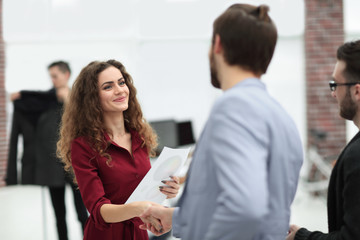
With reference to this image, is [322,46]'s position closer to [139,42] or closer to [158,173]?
[139,42]

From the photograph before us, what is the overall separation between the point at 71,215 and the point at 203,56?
3.36 metres

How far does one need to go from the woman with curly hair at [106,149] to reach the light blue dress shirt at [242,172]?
1.80 feet

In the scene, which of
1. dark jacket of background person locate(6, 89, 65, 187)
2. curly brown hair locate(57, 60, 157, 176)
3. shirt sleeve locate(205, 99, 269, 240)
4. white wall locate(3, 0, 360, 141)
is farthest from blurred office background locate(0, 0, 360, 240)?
shirt sleeve locate(205, 99, 269, 240)

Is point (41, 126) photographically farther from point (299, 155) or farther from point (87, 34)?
point (87, 34)

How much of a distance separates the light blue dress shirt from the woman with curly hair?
549mm

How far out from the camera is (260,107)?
1.07m

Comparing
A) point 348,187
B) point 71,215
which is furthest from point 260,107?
point 71,215

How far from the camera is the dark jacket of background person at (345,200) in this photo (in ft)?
4.34

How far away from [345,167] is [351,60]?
0.39 meters

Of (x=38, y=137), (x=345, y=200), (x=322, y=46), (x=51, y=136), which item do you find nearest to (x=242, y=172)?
(x=345, y=200)

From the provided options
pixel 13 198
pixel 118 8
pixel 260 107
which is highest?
pixel 118 8

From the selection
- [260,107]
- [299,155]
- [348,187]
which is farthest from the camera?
[348,187]

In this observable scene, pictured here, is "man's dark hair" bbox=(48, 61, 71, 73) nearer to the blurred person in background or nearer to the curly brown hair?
the blurred person in background

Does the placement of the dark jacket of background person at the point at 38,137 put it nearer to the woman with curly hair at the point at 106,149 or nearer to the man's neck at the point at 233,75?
the woman with curly hair at the point at 106,149
